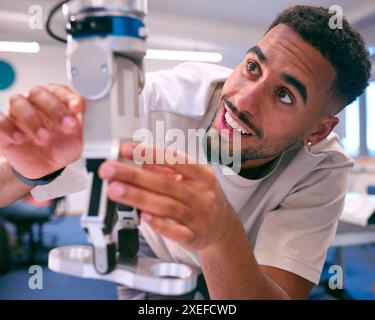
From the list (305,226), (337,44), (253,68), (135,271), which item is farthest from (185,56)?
(135,271)

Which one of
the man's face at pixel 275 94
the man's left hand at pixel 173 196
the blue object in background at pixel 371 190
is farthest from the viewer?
the blue object in background at pixel 371 190

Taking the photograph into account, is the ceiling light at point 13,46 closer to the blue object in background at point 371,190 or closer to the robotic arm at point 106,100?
the robotic arm at point 106,100

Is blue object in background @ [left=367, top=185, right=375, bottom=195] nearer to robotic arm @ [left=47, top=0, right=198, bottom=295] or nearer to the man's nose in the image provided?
the man's nose

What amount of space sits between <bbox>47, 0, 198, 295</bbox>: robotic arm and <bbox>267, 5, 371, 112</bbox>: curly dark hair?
35 centimetres

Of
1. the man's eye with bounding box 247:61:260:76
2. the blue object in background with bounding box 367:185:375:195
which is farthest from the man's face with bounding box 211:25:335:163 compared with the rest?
the blue object in background with bounding box 367:185:375:195

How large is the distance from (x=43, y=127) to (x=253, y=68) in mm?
393

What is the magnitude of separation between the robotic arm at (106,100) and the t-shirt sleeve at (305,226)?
1.10 ft

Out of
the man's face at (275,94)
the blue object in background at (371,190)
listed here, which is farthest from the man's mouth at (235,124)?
the blue object in background at (371,190)

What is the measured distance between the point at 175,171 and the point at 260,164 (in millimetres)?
395

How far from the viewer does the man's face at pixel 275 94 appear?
23.0 inches

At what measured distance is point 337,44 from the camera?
552 mm

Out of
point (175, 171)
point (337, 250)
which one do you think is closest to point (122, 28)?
point (175, 171)

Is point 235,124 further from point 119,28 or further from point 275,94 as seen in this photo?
point 119,28
